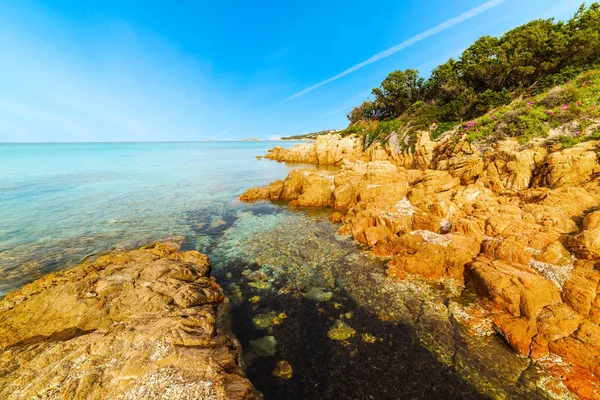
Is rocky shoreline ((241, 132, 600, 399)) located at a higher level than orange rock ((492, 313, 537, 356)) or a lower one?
higher

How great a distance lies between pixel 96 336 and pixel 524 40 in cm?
5435

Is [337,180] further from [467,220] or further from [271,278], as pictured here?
[271,278]

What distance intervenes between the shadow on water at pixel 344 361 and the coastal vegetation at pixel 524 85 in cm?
2205

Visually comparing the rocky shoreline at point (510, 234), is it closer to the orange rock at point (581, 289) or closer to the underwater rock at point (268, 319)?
the orange rock at point (581, 289)

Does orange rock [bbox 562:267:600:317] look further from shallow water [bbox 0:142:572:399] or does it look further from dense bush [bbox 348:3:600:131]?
dense bush [bbox 348:3:600:131]

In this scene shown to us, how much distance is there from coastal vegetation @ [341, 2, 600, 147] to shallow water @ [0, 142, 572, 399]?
66.6 ft

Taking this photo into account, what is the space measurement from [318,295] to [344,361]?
337cm

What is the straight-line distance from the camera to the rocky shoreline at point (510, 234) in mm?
7891

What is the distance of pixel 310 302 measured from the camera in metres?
10.5

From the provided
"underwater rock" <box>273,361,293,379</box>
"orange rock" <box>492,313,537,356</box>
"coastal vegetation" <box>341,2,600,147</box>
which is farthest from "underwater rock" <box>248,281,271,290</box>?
"coastal vegetation" <box>341,2,600,147</box>

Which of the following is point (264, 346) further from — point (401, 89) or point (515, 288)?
point (401, 89)

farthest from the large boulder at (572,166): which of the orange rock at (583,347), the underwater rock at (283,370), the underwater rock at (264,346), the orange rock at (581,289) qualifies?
the underwater rock at (264,346)

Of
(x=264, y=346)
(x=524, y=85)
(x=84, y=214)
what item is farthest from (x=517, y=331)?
(x=524, y=85)

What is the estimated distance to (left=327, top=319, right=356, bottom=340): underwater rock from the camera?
8.73 m
